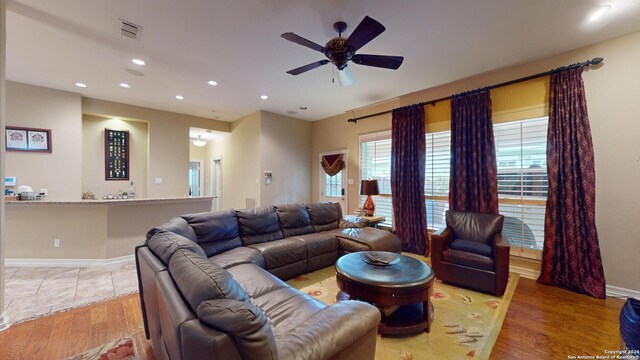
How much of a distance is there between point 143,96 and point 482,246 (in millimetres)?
6351

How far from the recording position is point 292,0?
2268 mm

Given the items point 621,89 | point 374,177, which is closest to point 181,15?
point 374,177

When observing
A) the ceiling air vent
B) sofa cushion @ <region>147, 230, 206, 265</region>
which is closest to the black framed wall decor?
the ceiling air vent

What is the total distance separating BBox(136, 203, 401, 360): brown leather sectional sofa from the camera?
2.94ft

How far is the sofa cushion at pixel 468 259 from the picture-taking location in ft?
9.38

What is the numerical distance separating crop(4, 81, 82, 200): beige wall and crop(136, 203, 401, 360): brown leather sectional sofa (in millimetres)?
3610

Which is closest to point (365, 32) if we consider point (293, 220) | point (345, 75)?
point (345, 75)

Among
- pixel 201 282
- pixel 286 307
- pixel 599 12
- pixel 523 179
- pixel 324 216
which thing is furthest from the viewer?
pixel 324 216

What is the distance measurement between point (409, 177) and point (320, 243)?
2.17 metres

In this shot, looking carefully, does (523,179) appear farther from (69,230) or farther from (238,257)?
(69,230)

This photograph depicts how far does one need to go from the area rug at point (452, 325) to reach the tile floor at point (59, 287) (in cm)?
226

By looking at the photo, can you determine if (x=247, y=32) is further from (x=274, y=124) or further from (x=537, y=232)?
(x=537, y=232)

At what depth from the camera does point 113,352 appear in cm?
192

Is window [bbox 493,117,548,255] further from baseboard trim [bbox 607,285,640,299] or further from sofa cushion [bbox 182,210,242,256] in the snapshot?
sofa cushion [bbox 182,210,242,256]
